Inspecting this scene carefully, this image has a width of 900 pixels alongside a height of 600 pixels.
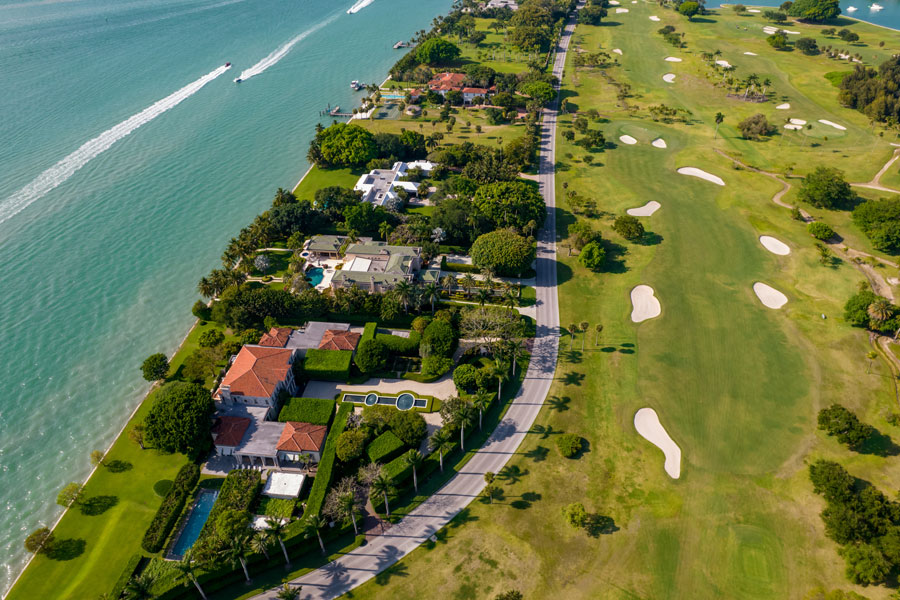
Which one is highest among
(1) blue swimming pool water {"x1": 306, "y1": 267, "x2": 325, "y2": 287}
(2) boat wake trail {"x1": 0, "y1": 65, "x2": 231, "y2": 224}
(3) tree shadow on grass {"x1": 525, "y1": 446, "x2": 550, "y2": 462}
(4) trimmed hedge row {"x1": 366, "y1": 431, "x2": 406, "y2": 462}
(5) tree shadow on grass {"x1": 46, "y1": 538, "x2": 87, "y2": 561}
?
(2) boat wake trail {"x1": 0, "y1": 65, "x2": 231, "y2": 224}

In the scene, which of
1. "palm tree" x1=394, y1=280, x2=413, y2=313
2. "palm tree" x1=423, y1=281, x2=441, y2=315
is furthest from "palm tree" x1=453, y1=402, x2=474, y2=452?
"palm tree" x1=423, y1=281, x2=441, y2=315

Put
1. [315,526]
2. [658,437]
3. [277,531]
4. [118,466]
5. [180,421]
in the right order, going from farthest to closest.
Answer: [658,437] < [118,466] < [180,421] < [315,526] < [277,531]

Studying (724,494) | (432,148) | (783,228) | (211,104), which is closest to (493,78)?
(432,148)

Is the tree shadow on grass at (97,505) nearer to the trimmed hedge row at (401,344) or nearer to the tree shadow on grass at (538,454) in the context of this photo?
the trimmed hedge row at (401,344)

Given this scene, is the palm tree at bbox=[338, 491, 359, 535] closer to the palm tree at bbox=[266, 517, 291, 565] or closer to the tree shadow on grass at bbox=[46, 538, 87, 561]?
the palm tree at bbox=[266, 517, 291, 565]

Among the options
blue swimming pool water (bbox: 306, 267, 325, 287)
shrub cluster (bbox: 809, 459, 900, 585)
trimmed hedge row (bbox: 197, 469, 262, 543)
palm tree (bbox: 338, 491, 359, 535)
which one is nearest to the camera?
shrub cluster (bbox: 809, 459, 900, 585)

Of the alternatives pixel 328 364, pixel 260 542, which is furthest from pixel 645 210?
pixel 260 542

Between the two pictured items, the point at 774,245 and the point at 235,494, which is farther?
the point at 774,245

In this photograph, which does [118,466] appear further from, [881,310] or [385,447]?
[881,310]
